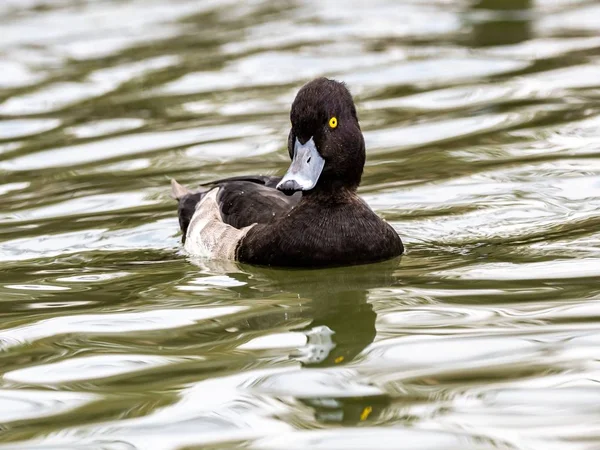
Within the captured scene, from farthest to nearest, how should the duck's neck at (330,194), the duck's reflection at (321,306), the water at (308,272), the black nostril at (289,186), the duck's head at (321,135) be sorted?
the duck's neck at (330,194)
the duck's head at (321,135)
the black nostril at (289,186)
the duck's reflection at (321,306)
the water at (308,272)

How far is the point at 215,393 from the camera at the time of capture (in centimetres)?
542

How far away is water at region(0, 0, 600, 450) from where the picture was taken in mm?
5188

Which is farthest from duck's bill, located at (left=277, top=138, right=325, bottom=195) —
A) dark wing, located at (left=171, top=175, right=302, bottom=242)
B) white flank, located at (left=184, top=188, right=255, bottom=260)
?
white flank, located at (left=184, top=188, right=255, bottom=260)

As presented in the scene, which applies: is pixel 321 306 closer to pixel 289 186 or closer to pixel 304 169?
pixel 289 186

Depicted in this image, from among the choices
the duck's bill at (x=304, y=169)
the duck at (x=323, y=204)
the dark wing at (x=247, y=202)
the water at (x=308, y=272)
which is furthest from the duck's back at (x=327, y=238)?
the dark wing at (x=247, y=202)

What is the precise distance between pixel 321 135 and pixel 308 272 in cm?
82

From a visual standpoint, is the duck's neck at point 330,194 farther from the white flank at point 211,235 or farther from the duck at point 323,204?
the white flank at point 211,235

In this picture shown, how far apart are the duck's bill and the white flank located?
2.42ft

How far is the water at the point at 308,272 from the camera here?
204 inches

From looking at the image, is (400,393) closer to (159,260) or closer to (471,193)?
(159,260)

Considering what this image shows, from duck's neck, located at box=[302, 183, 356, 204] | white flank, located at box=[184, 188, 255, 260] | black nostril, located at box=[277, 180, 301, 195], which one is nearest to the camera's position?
black nostril, located at box=[277, 180, 301, 195]

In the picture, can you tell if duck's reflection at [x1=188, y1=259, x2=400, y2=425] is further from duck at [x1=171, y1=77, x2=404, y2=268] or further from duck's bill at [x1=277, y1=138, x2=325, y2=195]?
duck's bill at [x1=277, y1=138, x2=325, y2=195]

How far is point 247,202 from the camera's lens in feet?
28.1

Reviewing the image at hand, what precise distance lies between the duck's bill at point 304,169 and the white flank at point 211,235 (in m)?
0.74
